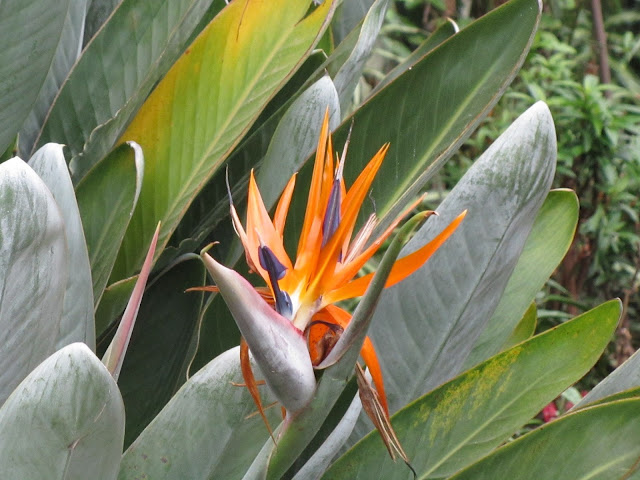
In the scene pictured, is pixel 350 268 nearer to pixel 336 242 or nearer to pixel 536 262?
pixel 336 242

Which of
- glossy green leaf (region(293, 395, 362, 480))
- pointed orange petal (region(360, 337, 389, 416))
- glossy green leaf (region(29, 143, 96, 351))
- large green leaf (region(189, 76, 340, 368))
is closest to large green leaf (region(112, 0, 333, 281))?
large green leaf (region(189, 76, 340, 368))

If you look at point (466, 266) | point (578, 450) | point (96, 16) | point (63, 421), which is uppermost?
point (96, 16)

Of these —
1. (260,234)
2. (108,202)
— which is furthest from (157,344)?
(260,234)

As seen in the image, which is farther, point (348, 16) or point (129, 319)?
point (348, 16)

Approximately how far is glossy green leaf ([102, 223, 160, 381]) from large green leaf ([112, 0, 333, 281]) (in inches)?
11.3

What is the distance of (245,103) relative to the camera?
2.68 feet

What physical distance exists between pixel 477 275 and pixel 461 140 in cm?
12

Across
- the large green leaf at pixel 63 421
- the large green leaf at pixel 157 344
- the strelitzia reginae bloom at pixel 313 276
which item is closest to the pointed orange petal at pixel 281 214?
the strelitzia reginae bloom at pixel 313 276

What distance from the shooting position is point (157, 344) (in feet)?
2.74

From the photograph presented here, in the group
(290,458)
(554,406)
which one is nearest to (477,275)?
(290,458)

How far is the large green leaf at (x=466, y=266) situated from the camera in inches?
24.8

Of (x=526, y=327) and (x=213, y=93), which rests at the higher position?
(x=213, y=93)

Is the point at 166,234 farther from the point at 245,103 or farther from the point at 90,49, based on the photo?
the point at 90,49

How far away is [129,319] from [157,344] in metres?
0.35
